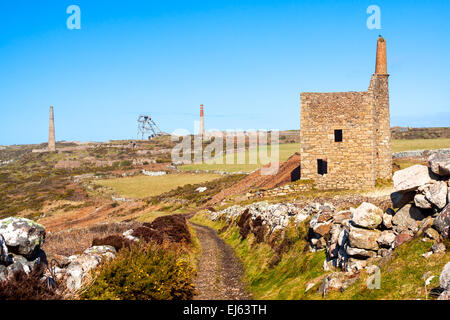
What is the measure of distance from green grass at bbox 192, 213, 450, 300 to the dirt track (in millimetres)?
390

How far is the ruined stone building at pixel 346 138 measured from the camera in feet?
89.0

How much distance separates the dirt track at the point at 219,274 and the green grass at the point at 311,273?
0.39 metres

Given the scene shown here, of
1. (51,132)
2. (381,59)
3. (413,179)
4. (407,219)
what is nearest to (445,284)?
(407,219)

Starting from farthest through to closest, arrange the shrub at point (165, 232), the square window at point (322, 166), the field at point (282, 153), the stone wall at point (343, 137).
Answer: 1. the field at point (282, 153)
2. the square window at point (322, 166)
3. the stone wall at point (343, 137)
4. the shrub at point (165, 232)

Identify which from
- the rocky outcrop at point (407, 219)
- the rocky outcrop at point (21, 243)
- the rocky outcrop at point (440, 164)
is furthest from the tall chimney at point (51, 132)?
the rocky outcrop at point (440, 164)

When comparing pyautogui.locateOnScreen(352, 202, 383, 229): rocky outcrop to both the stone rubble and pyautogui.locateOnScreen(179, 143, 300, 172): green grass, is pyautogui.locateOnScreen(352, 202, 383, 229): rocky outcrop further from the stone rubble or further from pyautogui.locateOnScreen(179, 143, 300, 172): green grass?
pyautogui.locateOnScreen(179, 143, 300, 172): green grass

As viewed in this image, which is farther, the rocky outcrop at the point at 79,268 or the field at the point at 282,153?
the field at the point at 282,153

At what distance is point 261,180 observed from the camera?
44250 mm

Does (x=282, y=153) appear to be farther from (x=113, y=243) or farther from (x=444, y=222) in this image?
(x=444, y=222)

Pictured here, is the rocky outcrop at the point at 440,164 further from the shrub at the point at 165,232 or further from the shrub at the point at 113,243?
the shrub at the point at 165,232

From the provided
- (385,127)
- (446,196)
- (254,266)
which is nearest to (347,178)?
(385,127)

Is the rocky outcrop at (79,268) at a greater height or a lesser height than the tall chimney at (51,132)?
lesser

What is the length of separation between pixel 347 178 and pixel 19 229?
933 inches
